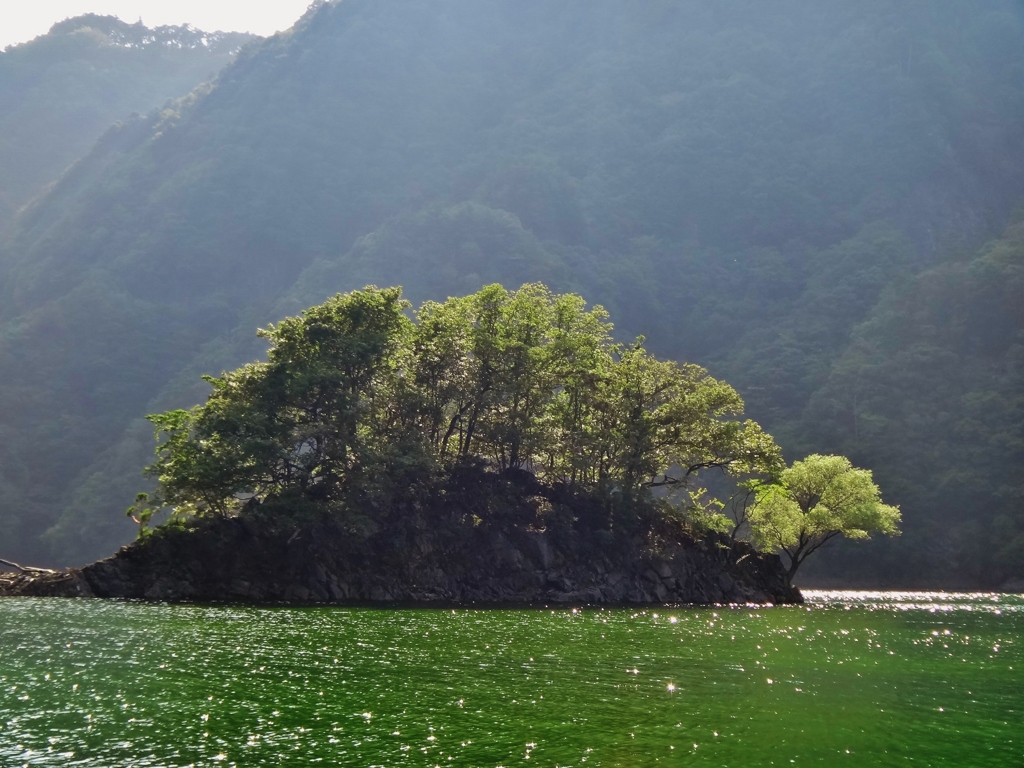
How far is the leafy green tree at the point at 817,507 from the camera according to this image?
60.9m

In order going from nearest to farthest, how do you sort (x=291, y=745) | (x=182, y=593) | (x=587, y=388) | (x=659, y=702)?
(x=291, y=745) → (x=659, y=702) → (x=182, y=593) → (x=587, y=388)

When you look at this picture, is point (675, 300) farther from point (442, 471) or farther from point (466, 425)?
point (442, 471)

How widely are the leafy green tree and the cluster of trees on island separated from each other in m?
0.13

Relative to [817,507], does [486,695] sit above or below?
below

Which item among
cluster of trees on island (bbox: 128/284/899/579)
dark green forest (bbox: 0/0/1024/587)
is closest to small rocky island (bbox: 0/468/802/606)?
cluster of trees on island (bbox: 128/284/899/579)

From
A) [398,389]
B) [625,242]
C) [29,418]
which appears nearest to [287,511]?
[398,389]

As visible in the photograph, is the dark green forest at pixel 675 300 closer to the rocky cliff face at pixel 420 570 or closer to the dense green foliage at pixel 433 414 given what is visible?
the rocky cliff face at pixel 420 570

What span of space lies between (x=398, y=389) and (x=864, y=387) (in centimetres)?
9286

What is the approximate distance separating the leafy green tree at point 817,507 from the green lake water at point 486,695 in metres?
28.6

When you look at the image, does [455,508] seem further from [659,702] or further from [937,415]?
[937,415]

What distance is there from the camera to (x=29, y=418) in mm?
142625

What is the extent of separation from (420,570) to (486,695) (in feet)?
118

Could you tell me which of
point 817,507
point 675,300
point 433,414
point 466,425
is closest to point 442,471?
point 433,414

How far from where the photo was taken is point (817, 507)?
202 ft
